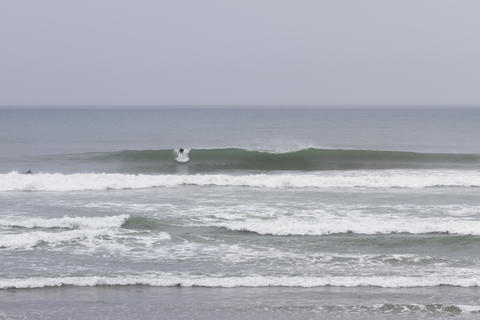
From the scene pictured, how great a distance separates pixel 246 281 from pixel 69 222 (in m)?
5.96

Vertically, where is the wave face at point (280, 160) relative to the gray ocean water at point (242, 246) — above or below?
above

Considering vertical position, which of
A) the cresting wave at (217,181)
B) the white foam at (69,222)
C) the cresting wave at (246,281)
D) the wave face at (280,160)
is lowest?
the cresting wave at (246,281)

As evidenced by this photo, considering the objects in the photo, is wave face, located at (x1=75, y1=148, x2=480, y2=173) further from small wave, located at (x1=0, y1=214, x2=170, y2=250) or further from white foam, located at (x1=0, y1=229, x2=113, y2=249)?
white foam, located at (x1=0, y1=229, x2=113, y2=249)

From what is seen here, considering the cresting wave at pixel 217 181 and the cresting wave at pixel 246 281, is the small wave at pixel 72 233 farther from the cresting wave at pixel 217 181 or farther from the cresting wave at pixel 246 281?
the cresting wave at pixel 217 181

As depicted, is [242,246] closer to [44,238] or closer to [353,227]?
[353,227]

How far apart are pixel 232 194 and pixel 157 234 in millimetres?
6155

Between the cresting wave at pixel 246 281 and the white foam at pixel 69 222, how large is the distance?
4110 millimetres

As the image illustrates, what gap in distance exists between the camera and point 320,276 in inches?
443

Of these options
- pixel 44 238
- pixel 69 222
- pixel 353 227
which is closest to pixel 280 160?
pixel 353 227

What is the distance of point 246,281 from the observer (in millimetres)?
10945

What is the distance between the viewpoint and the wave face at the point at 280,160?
28562mm

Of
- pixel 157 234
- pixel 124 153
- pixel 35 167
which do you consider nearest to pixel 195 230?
pixel 157 234

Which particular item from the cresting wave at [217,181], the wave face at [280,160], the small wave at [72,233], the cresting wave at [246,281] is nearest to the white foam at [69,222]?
the small wave at [72,233]

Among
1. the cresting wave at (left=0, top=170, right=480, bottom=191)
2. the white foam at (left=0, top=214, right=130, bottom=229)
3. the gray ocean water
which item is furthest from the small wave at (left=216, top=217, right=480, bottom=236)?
the cresting wave at (left=0, top=170, right=480, bottom=191)
